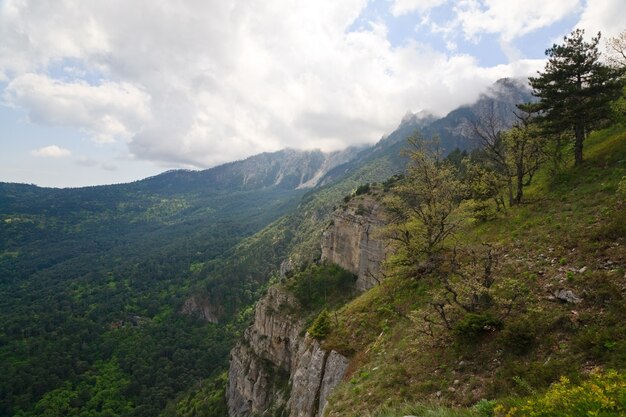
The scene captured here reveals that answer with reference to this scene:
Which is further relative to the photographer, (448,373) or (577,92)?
(577,92)

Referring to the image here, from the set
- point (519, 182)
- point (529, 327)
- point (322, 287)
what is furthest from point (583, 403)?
point (322, 287)

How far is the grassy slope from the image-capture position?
1109 centimetres

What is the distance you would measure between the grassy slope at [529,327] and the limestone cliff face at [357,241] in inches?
1666

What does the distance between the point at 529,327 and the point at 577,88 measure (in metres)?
24.8

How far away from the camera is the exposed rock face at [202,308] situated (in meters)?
189

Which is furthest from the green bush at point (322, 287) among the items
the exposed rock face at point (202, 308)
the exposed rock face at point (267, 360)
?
the exposed rock face at point (202, 308)

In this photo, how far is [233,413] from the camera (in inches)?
3292

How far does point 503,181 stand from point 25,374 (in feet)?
544

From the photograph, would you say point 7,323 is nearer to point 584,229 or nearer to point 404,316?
point 404,316

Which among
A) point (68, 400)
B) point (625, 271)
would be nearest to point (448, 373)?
point (625, 271)

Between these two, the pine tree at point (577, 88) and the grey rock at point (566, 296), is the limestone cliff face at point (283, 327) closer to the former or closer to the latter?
the pine tree at point (577, 88)

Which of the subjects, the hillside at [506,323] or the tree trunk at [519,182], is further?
the tree trunk at [519,182]

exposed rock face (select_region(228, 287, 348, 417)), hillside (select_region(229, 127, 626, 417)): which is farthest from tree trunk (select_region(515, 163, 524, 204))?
exposed rock face (select_region(228, 287, 348, 417))

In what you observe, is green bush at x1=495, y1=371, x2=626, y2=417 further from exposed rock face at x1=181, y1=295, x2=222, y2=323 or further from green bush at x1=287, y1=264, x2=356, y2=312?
exposed rock face at x1=181, y1=295, x2=222, y2=323
